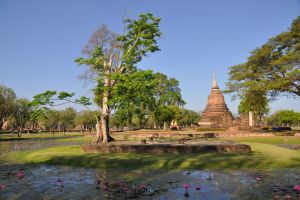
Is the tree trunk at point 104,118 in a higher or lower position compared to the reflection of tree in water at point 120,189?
higher

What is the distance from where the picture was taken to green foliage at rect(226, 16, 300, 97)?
39469 millimetres

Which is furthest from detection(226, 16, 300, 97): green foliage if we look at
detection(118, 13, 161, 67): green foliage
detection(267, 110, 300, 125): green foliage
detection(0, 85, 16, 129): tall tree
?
detection(267, 110, 300, 125): green foliage

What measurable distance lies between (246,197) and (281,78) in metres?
35.7

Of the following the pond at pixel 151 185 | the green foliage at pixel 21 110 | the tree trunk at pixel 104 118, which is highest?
the green foliage at pixel 21 110

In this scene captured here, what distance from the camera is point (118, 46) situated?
2995 centimetres

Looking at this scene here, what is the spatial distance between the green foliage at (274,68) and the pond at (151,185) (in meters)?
30.2

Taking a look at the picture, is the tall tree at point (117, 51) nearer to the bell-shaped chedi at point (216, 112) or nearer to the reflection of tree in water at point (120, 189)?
the reflection of tree in water at point (120, 189)

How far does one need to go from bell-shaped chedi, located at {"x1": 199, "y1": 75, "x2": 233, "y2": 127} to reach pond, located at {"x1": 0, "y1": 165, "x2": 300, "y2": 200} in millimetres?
61558

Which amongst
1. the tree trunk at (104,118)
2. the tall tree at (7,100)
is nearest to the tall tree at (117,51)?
the tree trunk at (104,118)

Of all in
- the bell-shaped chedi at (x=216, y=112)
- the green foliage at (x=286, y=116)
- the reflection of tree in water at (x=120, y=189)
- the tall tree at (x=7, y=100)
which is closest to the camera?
the reflection of tree in water at (x=120, y=189)

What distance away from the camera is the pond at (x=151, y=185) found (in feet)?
28.5

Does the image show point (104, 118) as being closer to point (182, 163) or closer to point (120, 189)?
point (182, 163)

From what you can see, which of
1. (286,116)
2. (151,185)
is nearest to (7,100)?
(151,185)

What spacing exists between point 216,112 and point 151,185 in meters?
73.8
